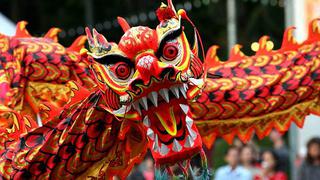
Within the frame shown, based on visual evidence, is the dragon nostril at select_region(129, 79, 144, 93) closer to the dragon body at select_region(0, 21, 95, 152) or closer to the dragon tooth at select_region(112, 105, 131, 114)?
the dragon tooth at select_region(112, 105, 131, 114)

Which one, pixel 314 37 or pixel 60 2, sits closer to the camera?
pixel 314 37

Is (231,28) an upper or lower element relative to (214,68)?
lower

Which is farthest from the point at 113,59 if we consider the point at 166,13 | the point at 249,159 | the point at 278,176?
the point at 249,159

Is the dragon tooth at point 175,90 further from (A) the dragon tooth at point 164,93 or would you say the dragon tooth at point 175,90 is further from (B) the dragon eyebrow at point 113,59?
(B) the dragon eyebrow at point 113,59

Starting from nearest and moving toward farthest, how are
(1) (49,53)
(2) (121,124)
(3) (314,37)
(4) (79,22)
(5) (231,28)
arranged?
1. (2) (121,124)
2. (3) (314,37)
3. (1) (49,53)
4. (5) (231,28)
5. (4) (79,22)

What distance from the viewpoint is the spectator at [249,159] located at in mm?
8867

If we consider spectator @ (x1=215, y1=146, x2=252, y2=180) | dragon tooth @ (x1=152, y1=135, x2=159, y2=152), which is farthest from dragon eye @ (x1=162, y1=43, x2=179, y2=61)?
spectator @ (x1=215, y1=146, x2=252, y2=180)

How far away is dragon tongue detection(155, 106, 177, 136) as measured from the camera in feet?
11.5

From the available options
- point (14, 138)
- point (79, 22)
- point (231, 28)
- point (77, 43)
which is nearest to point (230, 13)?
point (231, 28)

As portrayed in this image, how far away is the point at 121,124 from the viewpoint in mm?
3787

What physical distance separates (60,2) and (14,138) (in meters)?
10.6

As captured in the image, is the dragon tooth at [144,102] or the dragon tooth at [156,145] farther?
the dragon tooth at [156,145]

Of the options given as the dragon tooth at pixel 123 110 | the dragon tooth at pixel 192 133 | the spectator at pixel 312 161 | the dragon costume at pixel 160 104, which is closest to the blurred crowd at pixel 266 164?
the spectator at pixel 312 161

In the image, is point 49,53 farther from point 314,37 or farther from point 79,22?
point 79,22
